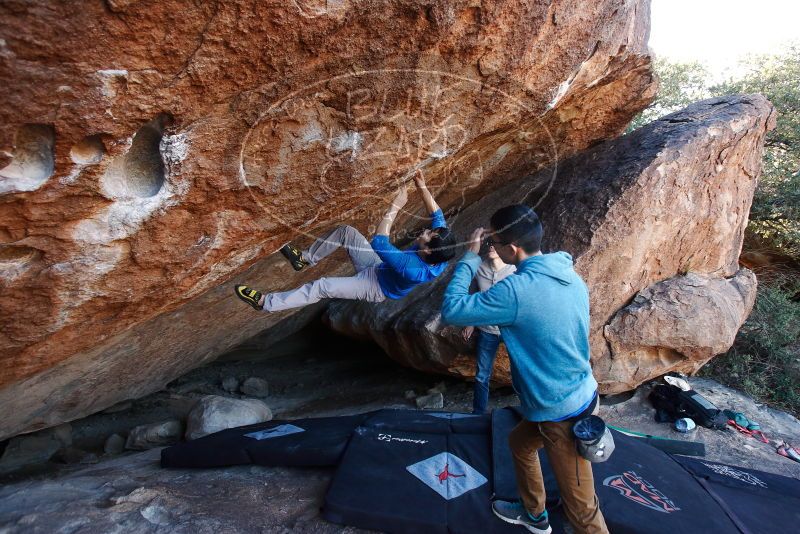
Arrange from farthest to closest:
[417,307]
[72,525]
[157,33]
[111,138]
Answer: [417,307] → [72,525] → [111,138] → [157,33]

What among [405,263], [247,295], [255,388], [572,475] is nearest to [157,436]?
[255,388]

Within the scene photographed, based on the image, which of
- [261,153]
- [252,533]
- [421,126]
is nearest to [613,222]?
[421,126]

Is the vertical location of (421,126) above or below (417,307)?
above

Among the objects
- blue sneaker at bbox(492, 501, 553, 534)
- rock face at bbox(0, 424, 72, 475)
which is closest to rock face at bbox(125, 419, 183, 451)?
rock face at bbox(0, 424, 72, 475)

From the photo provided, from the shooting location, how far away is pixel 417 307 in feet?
16.6

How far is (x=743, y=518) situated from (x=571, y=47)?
309 cm

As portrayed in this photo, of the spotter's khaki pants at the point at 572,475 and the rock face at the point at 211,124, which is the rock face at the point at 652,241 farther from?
the spotter's khaki pants at the point at 572,475

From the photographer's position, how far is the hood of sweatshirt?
228 cm

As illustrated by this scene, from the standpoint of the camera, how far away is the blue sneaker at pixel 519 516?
106 inches

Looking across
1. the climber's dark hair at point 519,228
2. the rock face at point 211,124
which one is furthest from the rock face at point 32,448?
the climber's dark hair at point 519,228

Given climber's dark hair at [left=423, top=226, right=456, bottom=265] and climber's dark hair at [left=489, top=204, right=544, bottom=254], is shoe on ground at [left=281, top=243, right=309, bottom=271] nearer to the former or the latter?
climber's dark hair at [left=423, top=226, right=456, bottom=265]

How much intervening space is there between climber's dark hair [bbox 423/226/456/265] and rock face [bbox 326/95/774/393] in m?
1.14

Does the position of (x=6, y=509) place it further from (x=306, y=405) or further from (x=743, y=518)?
(x=743, y=518)

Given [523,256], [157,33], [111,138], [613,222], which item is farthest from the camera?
[613,222]
